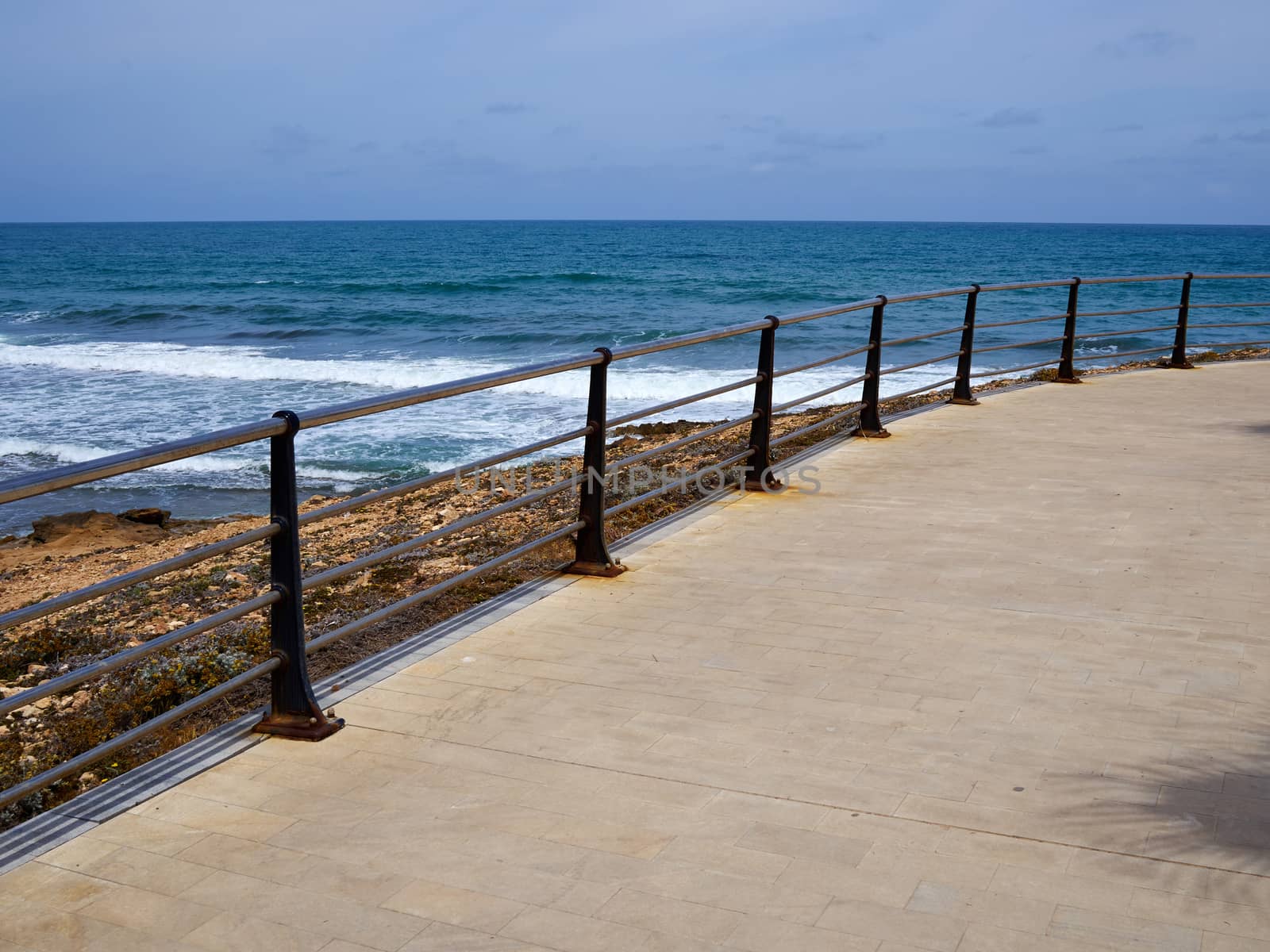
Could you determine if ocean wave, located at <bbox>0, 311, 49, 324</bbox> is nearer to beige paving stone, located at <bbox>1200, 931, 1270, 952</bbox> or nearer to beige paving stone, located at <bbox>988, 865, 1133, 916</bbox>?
beige paving stone, located at <bbox>988, 865, 1133, 916</bbox>

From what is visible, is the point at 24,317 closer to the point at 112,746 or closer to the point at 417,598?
the point at 417,598

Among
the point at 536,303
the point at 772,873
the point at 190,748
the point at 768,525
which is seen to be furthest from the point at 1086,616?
the point at 536,303

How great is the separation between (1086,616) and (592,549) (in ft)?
8.03

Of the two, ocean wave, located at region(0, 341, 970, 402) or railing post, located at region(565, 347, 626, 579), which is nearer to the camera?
railing post, located at region(565, 347, 626, 579)

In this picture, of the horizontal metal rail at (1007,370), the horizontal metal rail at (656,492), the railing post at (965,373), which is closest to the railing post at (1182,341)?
the horizontal metal rail at (1007,370)

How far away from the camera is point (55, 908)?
10.3 feet

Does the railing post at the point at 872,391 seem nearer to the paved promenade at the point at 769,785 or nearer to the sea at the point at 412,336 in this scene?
the paved promenade at the point at 769,785

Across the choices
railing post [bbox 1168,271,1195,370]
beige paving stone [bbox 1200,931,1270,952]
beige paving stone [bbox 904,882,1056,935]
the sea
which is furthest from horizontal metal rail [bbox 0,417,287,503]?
railing post [bbox 1168,271,1195,370]

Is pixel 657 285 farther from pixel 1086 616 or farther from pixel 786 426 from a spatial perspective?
pixel 1086 616

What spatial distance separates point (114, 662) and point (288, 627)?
0.83m

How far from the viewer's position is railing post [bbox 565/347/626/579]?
5.96m

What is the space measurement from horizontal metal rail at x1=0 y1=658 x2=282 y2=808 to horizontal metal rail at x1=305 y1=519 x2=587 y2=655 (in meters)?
0.25

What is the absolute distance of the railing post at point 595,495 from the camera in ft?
19.5

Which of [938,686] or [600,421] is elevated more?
[600,421]
